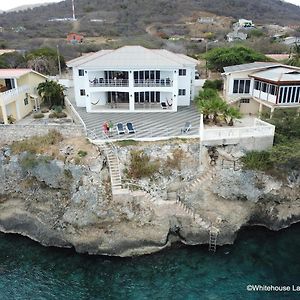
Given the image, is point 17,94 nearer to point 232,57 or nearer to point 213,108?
point 213,108

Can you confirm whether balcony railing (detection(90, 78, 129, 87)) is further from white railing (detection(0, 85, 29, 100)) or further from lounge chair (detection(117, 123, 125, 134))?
lounge chair (detection(117, 123, 125, 134))

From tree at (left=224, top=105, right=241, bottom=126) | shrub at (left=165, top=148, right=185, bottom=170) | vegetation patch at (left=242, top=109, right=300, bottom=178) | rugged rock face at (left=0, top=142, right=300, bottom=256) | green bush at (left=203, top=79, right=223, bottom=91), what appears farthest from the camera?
green bush at (left=203, top=79, right=223, bottom=91)

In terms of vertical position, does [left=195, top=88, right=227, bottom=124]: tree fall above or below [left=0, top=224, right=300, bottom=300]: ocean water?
above

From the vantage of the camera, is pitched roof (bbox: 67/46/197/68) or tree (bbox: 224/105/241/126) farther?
pitched roof (bbox: 67/46/197/68)

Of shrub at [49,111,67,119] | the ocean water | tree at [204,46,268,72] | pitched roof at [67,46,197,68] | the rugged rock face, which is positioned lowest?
the ocean water

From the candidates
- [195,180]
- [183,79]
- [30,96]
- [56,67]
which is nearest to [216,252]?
[195,180]

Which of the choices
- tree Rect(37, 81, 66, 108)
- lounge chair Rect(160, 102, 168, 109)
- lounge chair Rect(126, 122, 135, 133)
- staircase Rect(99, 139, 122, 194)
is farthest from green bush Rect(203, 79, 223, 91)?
staircase Rect(99, 139, 122, 194)
